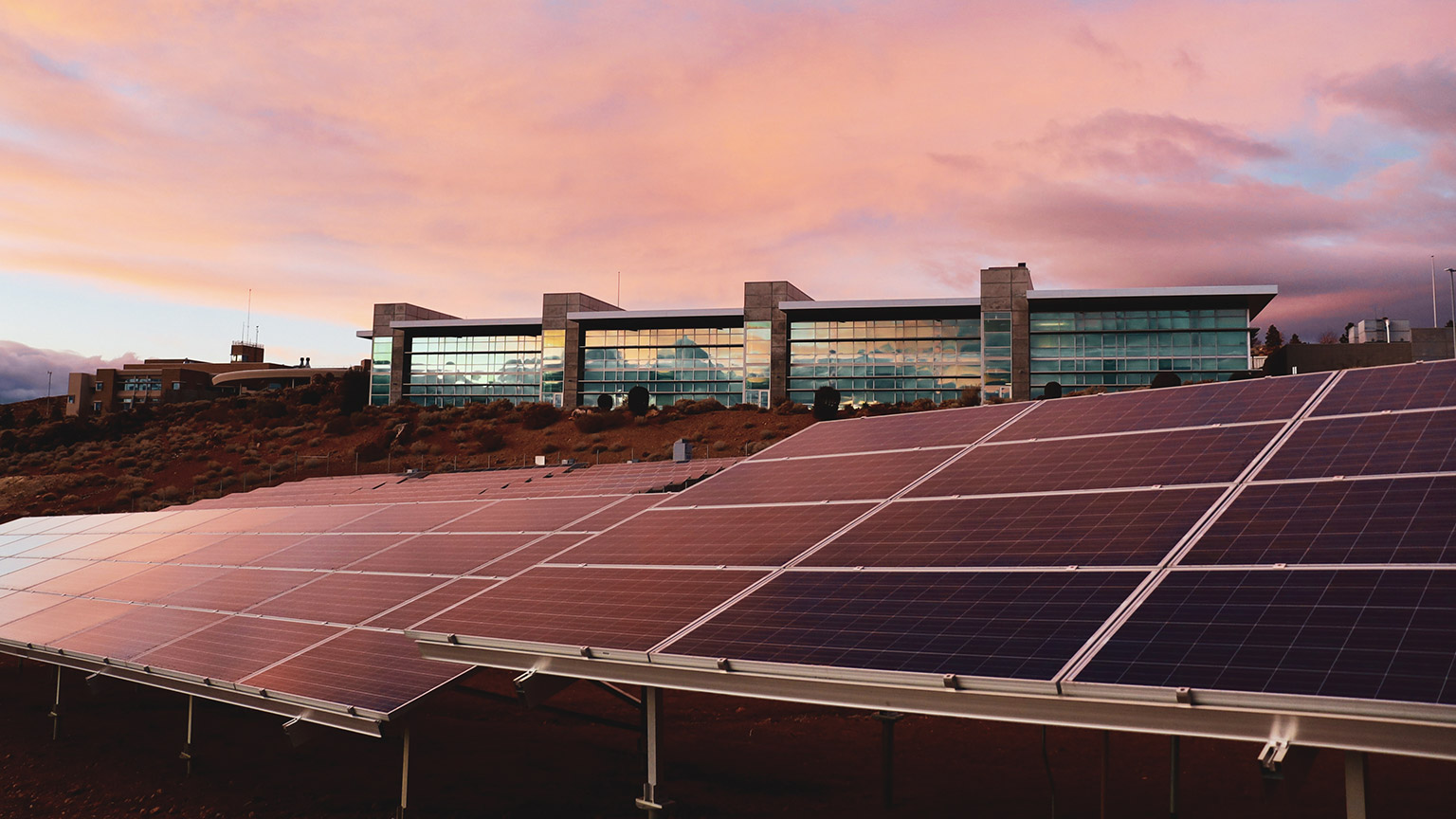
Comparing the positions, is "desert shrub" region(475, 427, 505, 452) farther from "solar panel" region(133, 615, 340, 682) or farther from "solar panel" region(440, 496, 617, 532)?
"solar panel" region(133, 615, 340, 682)

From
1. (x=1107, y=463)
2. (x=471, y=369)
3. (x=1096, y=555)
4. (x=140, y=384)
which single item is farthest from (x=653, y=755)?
(x=140, y=384)

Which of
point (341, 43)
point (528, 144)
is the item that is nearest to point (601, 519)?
point (341, 43)

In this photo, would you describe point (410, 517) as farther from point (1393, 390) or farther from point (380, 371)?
point (380, 371)

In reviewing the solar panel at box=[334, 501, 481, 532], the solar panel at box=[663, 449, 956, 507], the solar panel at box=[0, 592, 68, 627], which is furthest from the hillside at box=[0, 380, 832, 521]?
the solar panel at box=[663, 449, 956, 507]

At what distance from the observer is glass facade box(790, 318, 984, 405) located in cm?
8400

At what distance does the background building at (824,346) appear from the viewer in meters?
78.4

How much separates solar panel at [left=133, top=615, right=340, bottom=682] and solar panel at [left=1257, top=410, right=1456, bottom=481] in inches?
716

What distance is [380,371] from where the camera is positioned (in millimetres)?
105250

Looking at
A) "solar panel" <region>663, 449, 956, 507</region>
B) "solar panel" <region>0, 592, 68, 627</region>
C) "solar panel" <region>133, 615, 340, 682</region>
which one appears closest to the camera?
"solar panel" <region>663, 449, 956, 507</region>

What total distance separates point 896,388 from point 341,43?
198 ft

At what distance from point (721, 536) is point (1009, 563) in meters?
6.19

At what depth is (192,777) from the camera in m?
22.1

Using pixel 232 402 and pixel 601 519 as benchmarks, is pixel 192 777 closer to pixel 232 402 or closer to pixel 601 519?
pixel 601 519

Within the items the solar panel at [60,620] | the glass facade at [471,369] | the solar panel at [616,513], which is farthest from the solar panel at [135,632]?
the glass facade at [471,369]
